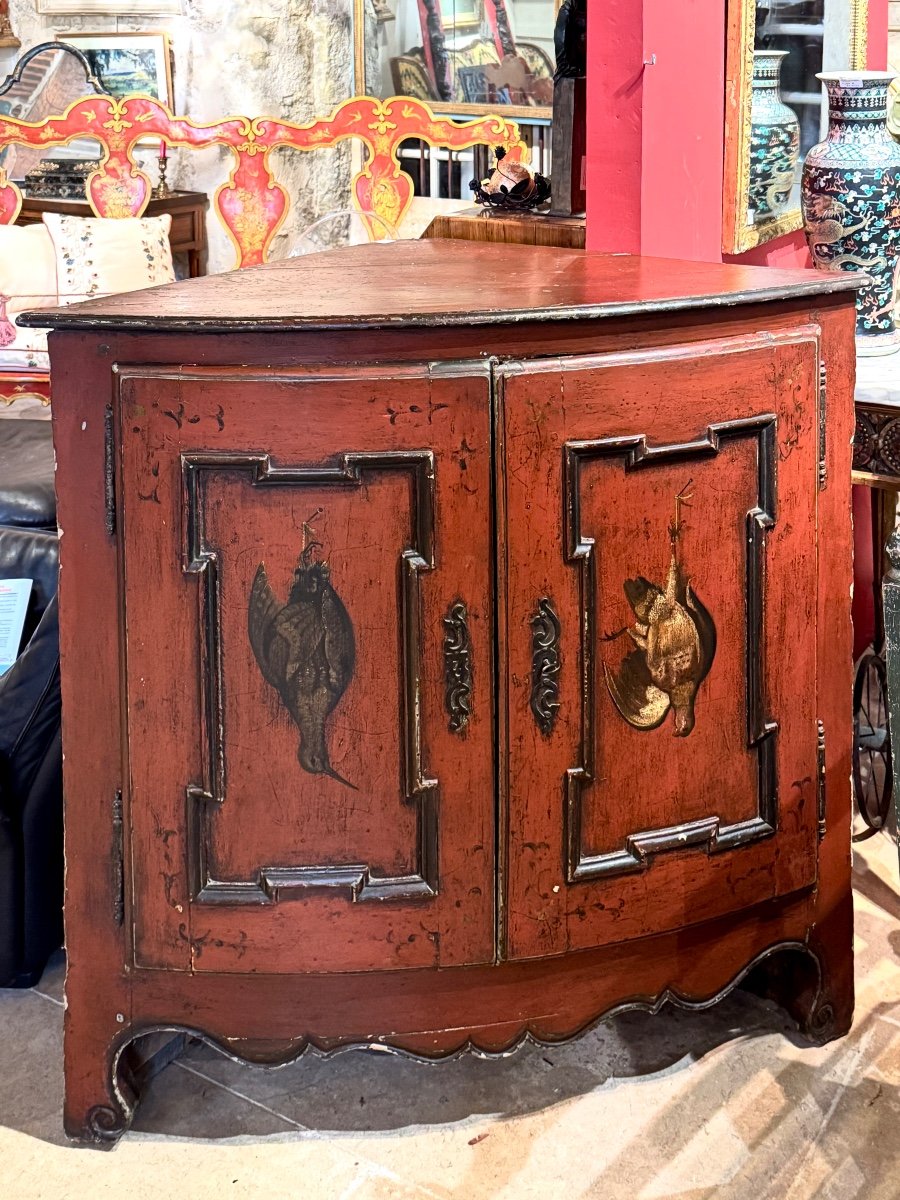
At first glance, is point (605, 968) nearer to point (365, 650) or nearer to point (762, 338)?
point (365, 650)

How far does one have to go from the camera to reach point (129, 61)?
257 inches

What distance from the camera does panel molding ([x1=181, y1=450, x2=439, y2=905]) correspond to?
5.41 feet

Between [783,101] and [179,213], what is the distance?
4046 mm

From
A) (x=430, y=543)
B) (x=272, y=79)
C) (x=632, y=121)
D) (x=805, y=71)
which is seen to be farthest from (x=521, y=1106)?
(x=272, y=79)

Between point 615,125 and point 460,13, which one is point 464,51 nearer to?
point 460,13

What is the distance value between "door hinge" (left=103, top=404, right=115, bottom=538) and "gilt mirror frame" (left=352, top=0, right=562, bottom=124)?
4.54 m

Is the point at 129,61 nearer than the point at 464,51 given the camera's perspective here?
No

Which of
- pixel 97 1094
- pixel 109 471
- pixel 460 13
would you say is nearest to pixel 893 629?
pixel 109 471

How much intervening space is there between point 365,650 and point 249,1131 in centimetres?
76

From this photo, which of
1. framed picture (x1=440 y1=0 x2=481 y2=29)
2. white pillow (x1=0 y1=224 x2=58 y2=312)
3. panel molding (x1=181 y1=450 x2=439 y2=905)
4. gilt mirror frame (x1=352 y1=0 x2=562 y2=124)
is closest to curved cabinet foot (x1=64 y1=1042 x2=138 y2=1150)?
panel molding (x1=181 y1=450 x2=439 y2=905)

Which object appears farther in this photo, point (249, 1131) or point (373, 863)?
point (249, 1131)

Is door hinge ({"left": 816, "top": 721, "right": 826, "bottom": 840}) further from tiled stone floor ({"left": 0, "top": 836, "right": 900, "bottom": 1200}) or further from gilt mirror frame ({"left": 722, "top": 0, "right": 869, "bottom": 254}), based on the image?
gilt mirror frame ({"left": 722, "top": 0, "right": 869, "bottom": 254})

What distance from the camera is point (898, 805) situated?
65.1 inches

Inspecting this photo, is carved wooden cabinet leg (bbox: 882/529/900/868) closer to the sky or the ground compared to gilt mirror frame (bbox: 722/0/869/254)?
closer to the ground
